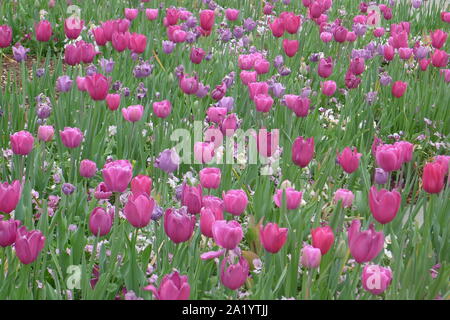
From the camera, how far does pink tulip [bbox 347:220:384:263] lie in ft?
6.34

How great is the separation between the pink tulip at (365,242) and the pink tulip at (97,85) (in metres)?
1.64

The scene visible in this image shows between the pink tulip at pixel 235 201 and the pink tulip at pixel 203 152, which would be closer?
the pink tulip at pixel 235 201

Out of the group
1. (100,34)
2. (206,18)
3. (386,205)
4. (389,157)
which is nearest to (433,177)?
(389,157)

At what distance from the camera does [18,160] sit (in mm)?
2932

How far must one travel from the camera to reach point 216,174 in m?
2.42

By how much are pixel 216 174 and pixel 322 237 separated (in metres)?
0.53

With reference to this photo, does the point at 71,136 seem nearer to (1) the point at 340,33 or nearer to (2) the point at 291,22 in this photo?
(2) the point at 291,22

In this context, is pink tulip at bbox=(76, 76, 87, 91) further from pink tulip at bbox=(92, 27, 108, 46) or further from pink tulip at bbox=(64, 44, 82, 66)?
pink tulip at bbox=(92, 27, 108, 46)

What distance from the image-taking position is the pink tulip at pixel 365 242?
193 centimetres

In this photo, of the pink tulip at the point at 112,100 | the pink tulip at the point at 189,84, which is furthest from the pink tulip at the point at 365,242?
the pink tulip at the point at 189,84

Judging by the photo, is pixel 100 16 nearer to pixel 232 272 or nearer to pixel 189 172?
pixel 189 172

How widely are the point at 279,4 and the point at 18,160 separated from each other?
16.4 feet

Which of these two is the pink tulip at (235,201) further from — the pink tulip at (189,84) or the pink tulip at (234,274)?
the pink tulip at (189,84)
